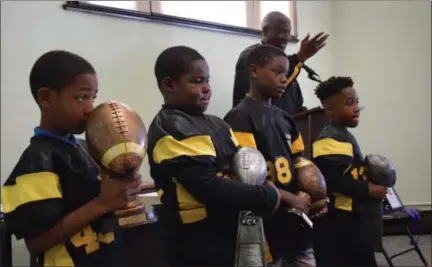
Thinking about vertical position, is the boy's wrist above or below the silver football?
below

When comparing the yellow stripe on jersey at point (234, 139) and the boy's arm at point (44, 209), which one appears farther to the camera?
the yellow stripe on jersey at point (234, 139)

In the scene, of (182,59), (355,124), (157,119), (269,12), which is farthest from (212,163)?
(269,12)

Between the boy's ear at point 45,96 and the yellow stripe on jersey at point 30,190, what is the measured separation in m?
0.15

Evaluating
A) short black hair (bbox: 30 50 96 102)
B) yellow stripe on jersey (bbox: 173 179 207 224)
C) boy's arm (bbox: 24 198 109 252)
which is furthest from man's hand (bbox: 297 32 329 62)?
boy's arm (bbox: 24 198 109 252)

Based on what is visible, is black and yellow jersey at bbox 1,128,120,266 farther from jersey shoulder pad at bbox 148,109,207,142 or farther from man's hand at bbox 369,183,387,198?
man's hand at bbox 369,183,387,198

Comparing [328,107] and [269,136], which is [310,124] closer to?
[328,107]

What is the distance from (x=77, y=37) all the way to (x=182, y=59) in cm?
151

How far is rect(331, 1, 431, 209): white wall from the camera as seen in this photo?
4.28ft

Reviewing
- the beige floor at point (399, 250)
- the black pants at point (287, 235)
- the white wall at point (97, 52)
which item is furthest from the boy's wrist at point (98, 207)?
the white wall at point (97, 52)

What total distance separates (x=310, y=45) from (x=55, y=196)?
43.0 inches

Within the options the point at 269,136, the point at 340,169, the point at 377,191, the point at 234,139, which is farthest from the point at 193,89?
the point at 377,191

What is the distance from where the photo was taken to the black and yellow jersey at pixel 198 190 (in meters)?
1.08

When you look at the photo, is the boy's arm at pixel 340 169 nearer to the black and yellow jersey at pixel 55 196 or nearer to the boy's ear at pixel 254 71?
the boy's ear at pixel 254 71

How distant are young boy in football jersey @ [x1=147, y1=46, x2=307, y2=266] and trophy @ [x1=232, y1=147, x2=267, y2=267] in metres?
0.03
